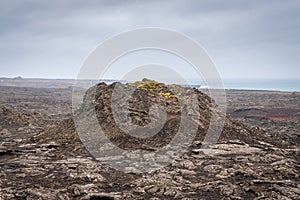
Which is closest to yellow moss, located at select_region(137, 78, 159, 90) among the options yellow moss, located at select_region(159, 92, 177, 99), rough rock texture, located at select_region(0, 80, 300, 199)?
yellow moss, located at select_region(159, 92, 177, 99)

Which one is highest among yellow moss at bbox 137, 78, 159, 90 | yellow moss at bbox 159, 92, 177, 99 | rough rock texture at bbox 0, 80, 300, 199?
yellow moss at bbox 137, 78, 159, 90

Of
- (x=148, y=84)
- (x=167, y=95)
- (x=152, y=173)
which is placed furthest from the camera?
(x=148, y=84)

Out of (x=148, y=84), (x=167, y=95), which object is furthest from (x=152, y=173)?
(x=148, y=84)

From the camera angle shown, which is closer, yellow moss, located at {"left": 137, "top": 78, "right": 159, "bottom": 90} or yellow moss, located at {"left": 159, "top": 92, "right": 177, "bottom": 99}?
yellow moss, located at {"left": 159, "top": 92, "right": 177, "bottom": 99}

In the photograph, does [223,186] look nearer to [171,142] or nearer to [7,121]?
[171,142]

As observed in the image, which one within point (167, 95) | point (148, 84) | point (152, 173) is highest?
point (148, 84)

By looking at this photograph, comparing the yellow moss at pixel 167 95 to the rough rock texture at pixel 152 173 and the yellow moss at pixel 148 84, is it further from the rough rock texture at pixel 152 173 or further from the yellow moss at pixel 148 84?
the yellow moss at pixel 148 84

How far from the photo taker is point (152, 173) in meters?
14.8

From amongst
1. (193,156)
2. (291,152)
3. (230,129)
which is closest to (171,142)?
(193,156)

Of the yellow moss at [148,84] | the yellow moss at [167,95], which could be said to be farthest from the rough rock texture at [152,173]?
the yellow moss at [148,84]

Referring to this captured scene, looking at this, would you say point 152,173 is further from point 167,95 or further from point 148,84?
point 148,84

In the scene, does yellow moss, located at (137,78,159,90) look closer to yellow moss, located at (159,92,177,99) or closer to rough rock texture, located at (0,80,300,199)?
yellow moss, located at (159,92,177,99)

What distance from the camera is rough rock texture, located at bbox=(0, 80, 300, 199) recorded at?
12508 millimetres

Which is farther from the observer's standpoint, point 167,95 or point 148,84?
point 148,84
